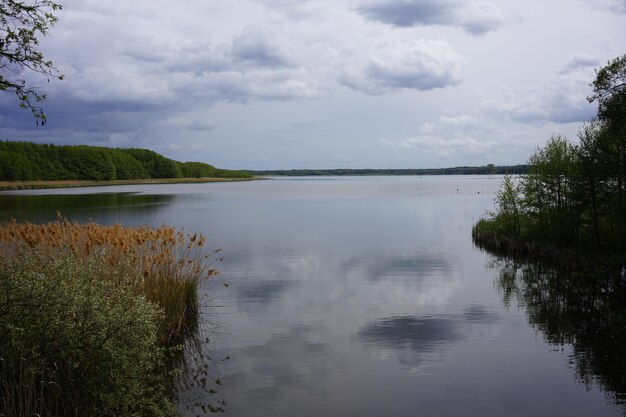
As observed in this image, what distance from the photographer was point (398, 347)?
43.9 feet

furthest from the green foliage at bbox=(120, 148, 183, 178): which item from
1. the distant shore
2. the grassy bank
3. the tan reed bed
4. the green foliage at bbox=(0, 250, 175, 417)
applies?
the green foliage at bbox=(0, 250, 175, 417)

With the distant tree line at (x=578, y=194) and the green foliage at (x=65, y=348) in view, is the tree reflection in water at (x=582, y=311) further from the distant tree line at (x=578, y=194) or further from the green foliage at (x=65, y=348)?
the green foliage at (x=65, y=348)

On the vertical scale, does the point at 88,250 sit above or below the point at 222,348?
above

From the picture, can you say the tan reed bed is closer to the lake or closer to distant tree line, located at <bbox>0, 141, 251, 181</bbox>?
the lake

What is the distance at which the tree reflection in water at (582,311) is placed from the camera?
11680mm

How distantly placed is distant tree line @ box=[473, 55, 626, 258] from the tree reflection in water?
5.99ft

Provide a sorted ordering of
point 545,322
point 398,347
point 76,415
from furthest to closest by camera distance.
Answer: point 545,322
point 398,347
point 76,415

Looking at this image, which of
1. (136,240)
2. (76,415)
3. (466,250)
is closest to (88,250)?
(136,240)

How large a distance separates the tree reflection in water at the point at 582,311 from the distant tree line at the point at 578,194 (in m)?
1.82

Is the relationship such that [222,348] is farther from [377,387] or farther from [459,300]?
[459,300]

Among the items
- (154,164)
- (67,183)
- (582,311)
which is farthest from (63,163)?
(582,311)

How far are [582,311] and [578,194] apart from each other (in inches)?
398

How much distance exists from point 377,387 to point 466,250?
23.5 meters

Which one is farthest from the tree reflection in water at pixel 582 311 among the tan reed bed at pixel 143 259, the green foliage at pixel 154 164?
the green foliage at pixel 154 164
